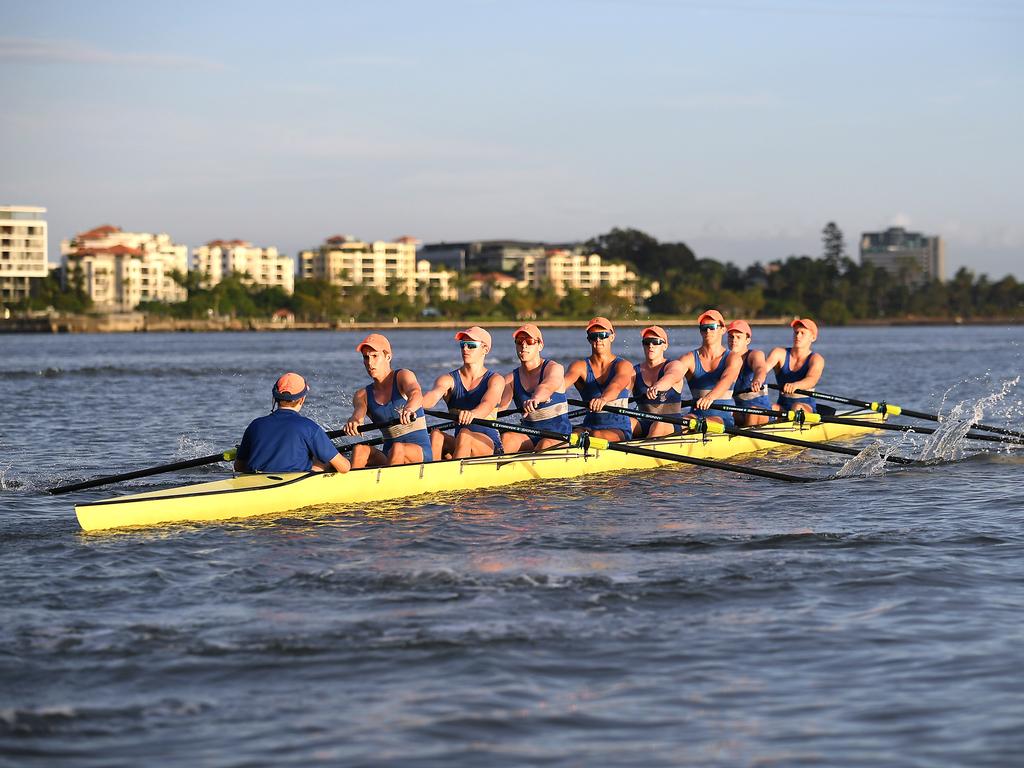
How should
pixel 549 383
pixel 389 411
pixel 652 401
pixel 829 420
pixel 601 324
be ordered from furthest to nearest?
pixel 829 420 → pixel 652 401 → pixel 601 324 → pixel 549 383 → pixel 389 411

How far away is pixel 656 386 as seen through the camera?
16406mm

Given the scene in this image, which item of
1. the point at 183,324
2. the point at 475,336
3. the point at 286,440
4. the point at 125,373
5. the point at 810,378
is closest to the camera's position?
the point at 286,440

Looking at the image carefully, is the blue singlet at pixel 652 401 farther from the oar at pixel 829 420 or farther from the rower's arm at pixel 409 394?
the rower's arm at pixel 409 394

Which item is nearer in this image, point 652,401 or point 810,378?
point 652,401

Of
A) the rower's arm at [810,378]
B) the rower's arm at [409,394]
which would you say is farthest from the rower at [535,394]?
the rower's arm at [810,378]

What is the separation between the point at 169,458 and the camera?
18.9 m

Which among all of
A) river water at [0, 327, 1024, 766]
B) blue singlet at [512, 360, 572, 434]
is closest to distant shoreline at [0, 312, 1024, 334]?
blue singlet at [512, 360, 572, 434]

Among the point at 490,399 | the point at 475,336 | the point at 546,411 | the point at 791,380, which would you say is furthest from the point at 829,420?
the point at 475,336

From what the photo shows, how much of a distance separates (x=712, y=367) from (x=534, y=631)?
33.5 feet

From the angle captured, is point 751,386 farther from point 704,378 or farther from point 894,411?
point 894,411

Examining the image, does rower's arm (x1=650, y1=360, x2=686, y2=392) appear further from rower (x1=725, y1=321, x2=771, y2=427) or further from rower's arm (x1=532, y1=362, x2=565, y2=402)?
rower's arm (x1=532, y1=362, x2=565, y2=402)

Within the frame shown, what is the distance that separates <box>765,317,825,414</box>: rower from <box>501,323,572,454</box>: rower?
17.4 ft

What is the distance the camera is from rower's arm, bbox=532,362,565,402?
48.0ft

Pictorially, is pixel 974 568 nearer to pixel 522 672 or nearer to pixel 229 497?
pixel 522 672
